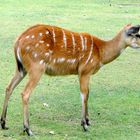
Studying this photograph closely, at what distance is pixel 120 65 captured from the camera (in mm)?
10070

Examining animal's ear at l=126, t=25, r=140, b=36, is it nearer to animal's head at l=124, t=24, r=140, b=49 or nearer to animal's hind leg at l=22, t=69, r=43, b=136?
animal's head at l=124, t=24, r=140, b=49

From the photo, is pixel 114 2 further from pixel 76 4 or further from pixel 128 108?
pixel 128 108

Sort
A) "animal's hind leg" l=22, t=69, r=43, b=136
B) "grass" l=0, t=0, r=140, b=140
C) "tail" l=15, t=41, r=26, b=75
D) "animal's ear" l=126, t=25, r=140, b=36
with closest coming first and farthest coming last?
"animal's hind leg" l=22, t=69, r=43, b=136 < "tail" l=15, t=41, r=26, b=75 < "grass" l=0, t=0, r=140, b=140 < "animal's ear" l=126, t=25, r=140, b=36

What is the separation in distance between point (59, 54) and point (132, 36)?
103 cm

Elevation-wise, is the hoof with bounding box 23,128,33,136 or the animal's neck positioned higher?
the animal's neck

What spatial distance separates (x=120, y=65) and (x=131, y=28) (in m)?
3.56

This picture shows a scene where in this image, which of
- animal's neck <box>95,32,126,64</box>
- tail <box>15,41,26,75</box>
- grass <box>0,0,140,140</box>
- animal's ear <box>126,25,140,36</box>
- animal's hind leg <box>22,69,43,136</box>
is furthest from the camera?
animal's neck <box>95,32,126,64</box>

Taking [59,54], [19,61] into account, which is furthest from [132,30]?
[19,61]

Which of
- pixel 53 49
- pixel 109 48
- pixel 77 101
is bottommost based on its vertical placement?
pixel 77 101

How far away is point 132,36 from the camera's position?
6.62 m

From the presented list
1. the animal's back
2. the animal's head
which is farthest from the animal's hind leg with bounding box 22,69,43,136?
the animal's head

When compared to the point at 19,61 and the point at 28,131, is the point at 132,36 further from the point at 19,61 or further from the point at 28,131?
the point at 28,131

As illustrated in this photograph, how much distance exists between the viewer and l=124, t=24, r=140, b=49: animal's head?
21.5 ft

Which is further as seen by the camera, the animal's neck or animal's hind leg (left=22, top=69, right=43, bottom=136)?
the animal's neck
